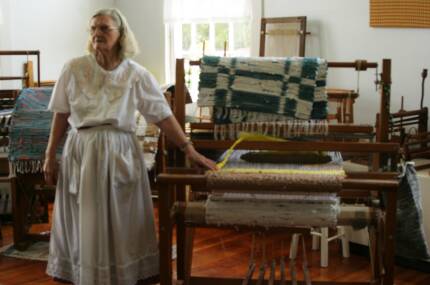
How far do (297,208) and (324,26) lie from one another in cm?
312

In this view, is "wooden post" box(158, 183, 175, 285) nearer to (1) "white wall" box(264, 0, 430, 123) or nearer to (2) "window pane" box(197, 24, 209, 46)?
(1) "white wall" box(264, 0, 430, 123)

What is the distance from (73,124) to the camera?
2.36 meters

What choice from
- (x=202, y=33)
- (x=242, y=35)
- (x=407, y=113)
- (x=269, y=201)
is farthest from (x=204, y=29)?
(x=269, y=201)

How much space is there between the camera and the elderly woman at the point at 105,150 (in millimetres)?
2311

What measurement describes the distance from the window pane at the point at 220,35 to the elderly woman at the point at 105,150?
3.39m

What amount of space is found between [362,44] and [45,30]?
2842 mm

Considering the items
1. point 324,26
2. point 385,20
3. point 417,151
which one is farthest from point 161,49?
point 417,151

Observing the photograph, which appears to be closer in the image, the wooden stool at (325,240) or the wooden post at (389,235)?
the wooden post at (389,235)

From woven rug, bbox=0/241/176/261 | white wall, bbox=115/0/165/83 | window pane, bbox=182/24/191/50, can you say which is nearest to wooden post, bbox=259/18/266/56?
window pane, bbox=182/24/191/50

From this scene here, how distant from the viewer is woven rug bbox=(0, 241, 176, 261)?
11.2 feet

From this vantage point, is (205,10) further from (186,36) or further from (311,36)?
(311,36)

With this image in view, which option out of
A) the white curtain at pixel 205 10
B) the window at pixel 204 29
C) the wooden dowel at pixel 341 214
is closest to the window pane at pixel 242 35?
the window at pixel 204 29

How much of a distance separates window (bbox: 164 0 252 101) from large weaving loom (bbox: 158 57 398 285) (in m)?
3.10

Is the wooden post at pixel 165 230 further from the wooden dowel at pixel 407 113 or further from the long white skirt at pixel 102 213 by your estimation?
the wooden dowel at pixel 407 113
